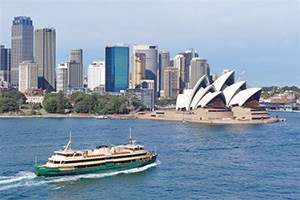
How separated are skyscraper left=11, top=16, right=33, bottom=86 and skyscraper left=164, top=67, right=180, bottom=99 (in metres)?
39.4

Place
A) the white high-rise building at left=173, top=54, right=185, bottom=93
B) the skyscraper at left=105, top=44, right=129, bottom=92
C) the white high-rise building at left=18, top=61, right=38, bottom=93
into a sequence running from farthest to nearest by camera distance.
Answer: the white high-rise building at left=173, top=54, right=185, bottom=93 → the skyscraper at left=105, top=44, right=129, bottom=92 → the white high-rise building at left=18, top=61, right=38, bottom=93

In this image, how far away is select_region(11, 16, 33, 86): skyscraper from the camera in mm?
155750

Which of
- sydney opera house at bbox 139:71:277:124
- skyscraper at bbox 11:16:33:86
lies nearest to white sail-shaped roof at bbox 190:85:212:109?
sydney opera house at bbox 139:71:277:124

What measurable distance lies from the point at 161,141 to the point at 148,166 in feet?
39.8

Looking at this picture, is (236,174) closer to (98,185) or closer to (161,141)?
(98,185)

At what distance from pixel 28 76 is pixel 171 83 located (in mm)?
37872

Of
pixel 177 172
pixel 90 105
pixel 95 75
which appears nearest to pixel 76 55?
pixel 95 75

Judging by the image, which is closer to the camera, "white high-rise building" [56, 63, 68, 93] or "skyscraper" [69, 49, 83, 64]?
"white high-rise building" [56, 63, 68, 93]

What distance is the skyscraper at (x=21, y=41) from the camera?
155750 millimetres

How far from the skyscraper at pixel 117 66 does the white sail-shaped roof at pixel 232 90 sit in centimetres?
6420

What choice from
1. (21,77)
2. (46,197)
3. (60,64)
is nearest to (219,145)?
(46,197)

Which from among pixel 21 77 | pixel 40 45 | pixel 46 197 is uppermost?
pixel 40 45

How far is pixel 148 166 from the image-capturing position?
2955 cm

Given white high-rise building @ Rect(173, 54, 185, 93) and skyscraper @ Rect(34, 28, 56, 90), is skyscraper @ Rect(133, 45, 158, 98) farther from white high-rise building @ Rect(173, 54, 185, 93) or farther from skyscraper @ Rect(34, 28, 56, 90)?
skyscraper @ Rect(34, 28, 56, 90)
